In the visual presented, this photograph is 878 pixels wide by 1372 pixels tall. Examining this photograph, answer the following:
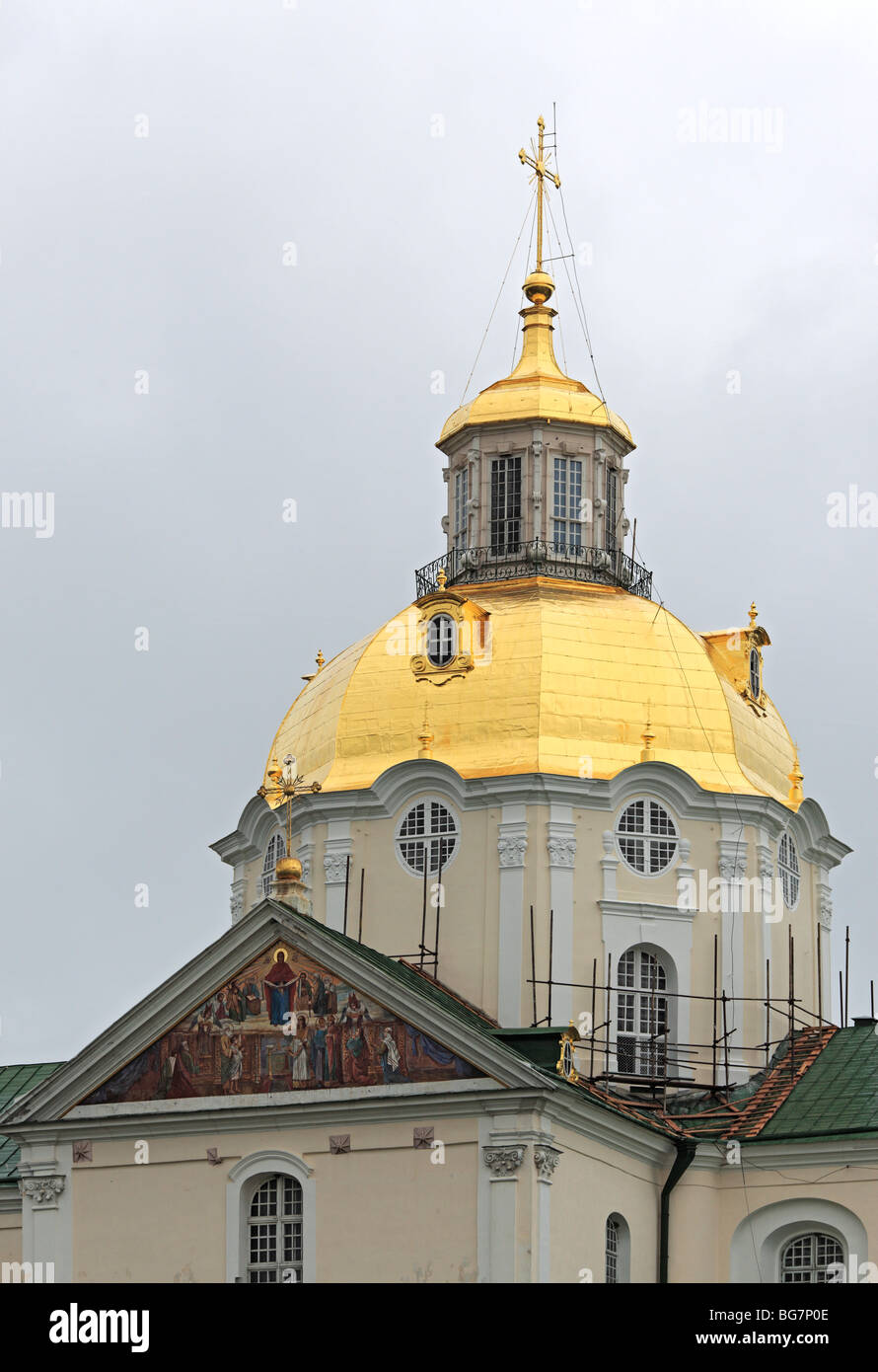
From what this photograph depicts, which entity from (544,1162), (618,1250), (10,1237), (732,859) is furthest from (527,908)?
(10,1237)

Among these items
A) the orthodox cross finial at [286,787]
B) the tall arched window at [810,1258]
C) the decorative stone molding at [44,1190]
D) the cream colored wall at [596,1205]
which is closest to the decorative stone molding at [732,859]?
the cream colored wall at [596,1205]

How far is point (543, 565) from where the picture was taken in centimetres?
5081

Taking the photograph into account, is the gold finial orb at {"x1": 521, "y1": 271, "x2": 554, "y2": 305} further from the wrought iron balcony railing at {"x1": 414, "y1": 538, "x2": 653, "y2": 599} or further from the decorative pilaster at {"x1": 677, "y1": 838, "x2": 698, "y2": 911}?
the decorative pilaster at {"x1": 677, "y1": 838, "x2": 698, "y2": 911}

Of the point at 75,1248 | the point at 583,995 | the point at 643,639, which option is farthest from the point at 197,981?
the point at 643,639

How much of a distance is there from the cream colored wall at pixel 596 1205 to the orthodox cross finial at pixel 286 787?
7400mm

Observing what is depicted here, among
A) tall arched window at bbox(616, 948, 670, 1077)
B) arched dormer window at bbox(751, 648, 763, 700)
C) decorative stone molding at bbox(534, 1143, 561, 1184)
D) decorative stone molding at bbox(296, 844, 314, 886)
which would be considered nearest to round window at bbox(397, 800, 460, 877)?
decorative stone molding at bbox(296, 844, 314, 886)

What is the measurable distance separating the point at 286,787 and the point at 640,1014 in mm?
6934

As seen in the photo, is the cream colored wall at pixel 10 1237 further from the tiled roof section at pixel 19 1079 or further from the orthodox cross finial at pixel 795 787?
the orthodox cross finial at pixel 795 787

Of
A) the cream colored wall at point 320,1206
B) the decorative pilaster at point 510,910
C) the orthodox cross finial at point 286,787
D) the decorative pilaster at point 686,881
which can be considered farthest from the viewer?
the decorative pilaster at point 686,881

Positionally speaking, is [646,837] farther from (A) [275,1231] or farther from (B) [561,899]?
(A) [275,1231]

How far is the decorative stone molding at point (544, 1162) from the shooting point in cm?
3909

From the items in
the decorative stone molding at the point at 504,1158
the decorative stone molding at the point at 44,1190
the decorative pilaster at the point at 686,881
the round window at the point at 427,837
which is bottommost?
the decorative stone molding at the point at 44,1190

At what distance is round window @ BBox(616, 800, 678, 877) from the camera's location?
4634 cm
